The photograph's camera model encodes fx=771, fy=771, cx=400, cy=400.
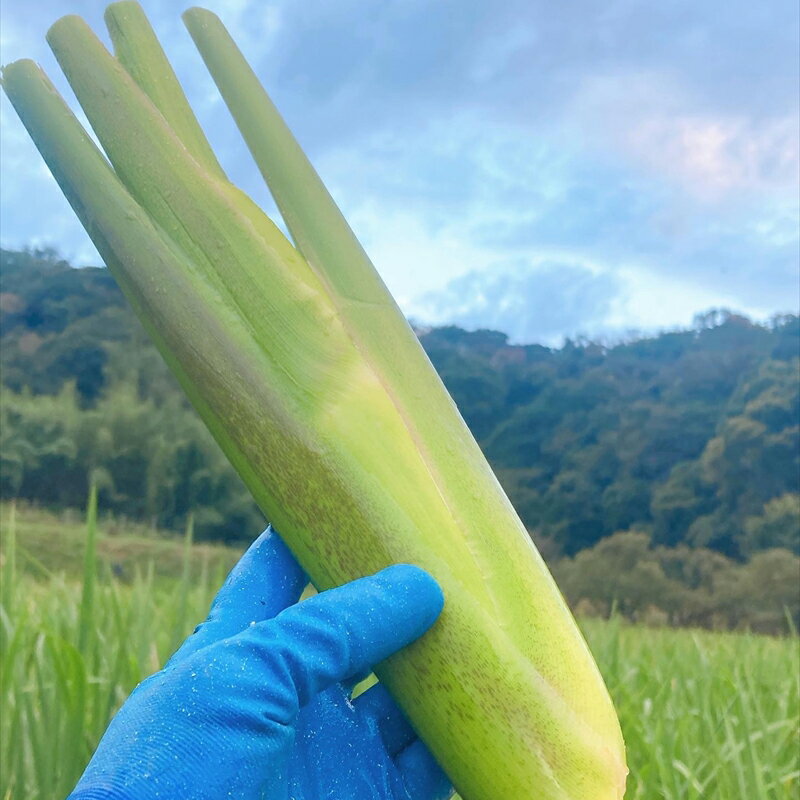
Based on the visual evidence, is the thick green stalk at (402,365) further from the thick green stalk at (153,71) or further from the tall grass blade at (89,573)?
the tall grass blade at (89,573)

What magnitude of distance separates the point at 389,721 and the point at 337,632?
Result: 0.29 m

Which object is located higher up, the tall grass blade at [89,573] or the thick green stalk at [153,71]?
the thick green stalk at [153,71]

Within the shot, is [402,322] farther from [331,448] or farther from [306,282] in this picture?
[331,448]

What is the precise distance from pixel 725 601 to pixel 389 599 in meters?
24.3

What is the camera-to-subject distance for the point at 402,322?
3.36 feet

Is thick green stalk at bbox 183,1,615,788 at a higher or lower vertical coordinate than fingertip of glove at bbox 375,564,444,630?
higher

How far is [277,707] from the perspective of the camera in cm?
79

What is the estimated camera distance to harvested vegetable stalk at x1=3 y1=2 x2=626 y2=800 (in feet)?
2.71

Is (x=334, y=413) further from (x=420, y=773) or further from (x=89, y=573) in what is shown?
(x=89, y=573)

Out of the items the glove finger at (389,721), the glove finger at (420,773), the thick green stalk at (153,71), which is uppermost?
the thick green stalk at (153,71)

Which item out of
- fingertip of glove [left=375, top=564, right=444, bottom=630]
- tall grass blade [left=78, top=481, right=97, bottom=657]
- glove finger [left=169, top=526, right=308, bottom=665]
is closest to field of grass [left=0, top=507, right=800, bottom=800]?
tall grass blade [left=78, top=481, right=97, bottom=657]

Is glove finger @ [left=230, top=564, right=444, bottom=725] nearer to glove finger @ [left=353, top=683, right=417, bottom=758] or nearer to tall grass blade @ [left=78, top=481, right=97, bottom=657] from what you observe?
glove finger @ [left=353, top=683, right=417, bottom=758]

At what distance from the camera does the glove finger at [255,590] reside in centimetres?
95

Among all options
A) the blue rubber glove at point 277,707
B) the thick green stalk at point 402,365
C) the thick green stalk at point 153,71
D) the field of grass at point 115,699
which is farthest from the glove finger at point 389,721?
the thick green stalk at point 153,71
